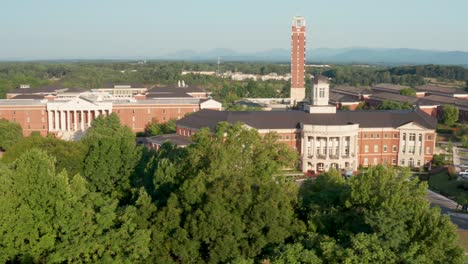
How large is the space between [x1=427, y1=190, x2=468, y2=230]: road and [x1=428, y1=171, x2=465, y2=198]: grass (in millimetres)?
1054

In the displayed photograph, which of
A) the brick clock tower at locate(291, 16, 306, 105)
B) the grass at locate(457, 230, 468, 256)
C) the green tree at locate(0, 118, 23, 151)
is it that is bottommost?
the grass at locate(457, 230, 468, 256)

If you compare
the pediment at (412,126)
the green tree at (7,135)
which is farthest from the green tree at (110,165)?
→ the pediment at (412,126)

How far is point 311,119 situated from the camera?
4894 centimetres

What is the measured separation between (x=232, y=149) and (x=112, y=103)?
4449cm

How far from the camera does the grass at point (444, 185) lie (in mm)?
39441

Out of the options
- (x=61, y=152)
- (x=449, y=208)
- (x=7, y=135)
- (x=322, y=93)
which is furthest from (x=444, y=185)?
(x=7, y=135)

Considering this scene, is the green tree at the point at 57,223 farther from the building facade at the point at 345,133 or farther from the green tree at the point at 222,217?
the building facade at the point at 345,133

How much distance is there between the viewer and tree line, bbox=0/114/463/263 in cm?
1789

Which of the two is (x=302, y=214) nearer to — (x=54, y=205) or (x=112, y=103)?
(x=54, y=205)

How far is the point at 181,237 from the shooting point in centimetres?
1978

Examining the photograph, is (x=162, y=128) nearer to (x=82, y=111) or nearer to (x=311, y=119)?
(x=82, y=111)

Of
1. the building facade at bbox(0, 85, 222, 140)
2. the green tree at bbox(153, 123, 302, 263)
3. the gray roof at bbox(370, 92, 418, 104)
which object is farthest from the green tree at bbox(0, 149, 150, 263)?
the gray roof at bbox(370, 92, 418, 104)

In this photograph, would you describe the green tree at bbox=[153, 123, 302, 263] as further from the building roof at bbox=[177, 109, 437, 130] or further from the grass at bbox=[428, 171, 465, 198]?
the building roof at bbox=[177, 109, 437, 130]

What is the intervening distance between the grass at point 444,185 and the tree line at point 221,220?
18937mm
